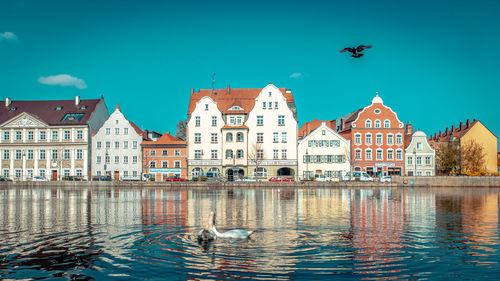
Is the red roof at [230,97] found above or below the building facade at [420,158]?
above

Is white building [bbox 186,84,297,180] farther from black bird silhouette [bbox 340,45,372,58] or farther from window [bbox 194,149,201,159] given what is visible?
black bird silhouette [bbox 340,45,372,58]

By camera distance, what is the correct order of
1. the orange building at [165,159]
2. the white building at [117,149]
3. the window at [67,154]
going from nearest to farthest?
1. the orange building at [165,159]
2. the white building at [117,149]
3. the window at [67,154]

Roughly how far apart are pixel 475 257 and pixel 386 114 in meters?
77.8

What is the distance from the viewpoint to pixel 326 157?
88750mm

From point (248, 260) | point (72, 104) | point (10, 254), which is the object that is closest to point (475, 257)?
point (248, 260)

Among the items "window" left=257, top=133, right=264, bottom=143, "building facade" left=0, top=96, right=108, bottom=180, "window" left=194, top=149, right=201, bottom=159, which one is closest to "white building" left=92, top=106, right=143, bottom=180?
"building facade" left=0, top=96, right=108, bottom=180

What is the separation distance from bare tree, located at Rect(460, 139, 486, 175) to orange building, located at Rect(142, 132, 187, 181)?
2118 inches

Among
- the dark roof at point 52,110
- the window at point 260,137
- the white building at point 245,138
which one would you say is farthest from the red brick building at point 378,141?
the dark roof at point 52,110

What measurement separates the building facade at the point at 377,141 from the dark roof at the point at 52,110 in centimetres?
5149

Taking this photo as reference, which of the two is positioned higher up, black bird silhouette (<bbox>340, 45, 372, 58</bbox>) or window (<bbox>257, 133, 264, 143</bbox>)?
black bird silhouette (<bbox>340, 45, 372, 58</bbox>)

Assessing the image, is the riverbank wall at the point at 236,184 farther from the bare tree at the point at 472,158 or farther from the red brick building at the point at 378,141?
the bare tree at the point at 472,158

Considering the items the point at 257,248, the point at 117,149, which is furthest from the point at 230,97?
the point at 257,248

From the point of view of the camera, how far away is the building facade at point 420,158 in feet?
295

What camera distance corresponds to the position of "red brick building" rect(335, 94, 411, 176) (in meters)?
89.1
